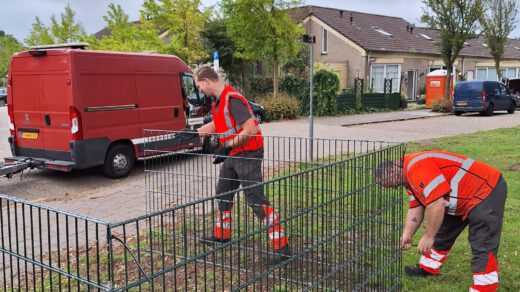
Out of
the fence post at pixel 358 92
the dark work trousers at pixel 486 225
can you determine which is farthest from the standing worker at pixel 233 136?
the fence post at pixel 358 92

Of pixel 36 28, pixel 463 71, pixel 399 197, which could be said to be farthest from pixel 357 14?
pixel 399 197

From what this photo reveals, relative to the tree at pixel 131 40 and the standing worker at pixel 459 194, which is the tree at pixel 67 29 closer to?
the tree at pixel 131 40

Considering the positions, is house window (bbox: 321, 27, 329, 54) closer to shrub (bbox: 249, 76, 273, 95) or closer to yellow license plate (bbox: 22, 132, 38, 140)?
shrub (bbox: 249, 76, 273, 95)

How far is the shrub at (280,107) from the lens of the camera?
68.3 ft

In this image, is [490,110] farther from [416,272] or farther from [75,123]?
[416,272]

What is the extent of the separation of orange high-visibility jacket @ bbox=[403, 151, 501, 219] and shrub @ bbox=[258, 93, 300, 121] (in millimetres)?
17352

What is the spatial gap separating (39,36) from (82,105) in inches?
963

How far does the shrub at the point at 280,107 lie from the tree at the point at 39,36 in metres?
13.9

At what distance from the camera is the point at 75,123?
8.34 meters

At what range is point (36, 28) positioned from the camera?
103 feet

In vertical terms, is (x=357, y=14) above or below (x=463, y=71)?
above

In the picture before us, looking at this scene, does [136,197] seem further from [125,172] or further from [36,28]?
[36,28]

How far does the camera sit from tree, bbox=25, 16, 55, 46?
27552 millimetres

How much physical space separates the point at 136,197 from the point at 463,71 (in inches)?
1396
